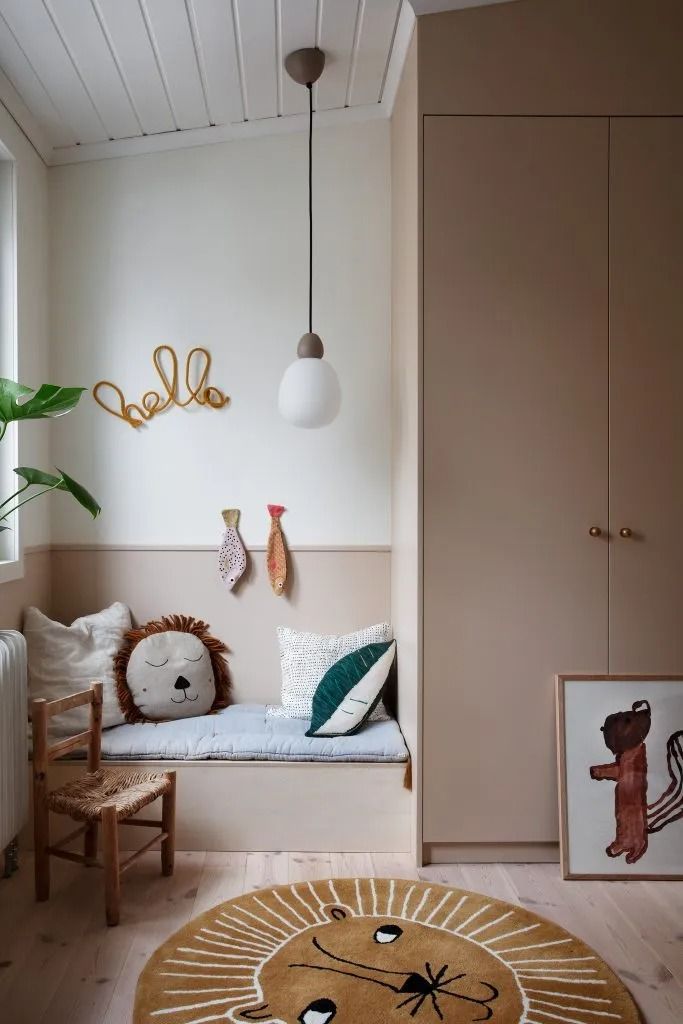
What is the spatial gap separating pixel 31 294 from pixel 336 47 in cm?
139

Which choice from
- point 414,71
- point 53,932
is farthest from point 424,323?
point 53,932

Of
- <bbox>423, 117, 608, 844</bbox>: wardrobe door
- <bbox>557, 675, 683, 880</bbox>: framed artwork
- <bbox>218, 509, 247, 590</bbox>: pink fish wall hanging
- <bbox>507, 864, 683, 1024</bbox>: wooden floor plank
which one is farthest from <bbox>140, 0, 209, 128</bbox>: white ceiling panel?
<bbox>507, 864, 683, 1024</bbox>: wooden floor plank

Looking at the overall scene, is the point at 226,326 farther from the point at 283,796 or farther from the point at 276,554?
the point at 283,796

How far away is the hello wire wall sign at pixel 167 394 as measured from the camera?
11.4 feet

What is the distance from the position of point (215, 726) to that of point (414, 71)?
2.27 m

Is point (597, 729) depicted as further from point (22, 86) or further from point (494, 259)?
point (22, 86)

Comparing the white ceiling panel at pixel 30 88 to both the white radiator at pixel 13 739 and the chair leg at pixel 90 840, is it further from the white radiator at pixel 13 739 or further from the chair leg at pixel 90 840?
the chair leg at pixel 90 840

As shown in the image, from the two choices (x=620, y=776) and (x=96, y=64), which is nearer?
(x=620, y=776)

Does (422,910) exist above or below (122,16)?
below

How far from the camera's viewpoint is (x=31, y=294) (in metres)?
3.25

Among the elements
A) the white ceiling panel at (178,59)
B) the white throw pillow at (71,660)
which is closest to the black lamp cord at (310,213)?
the white ceiling panel at (178,59)

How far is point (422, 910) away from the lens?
8.04 feet

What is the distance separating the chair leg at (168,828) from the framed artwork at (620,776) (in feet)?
3.94

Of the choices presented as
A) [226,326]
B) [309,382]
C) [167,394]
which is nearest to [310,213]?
[226,326]
